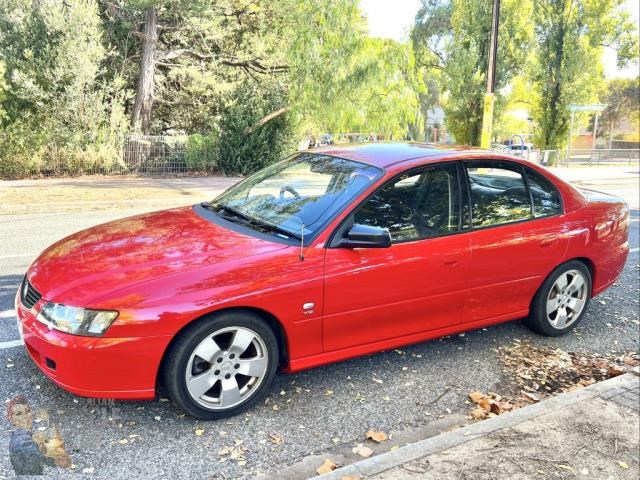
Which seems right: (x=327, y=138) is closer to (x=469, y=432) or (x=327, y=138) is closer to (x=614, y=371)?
(x=614, y=371)

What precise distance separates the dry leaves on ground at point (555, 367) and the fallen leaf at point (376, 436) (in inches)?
50.1

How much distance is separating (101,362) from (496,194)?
9.96ft

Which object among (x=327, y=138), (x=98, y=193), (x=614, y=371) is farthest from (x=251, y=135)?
(x=614, y=371)

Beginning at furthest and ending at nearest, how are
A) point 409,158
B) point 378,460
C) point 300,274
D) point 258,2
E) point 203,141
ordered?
point 258,2
point 203,141
point 409,158
point 300,274
point 378,460

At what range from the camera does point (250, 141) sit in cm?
1903

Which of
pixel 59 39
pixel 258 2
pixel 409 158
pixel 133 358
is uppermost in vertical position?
pixel 258 2

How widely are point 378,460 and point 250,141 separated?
669 inches

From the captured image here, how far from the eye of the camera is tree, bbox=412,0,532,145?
63.6ft

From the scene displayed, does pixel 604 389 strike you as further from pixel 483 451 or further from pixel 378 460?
pixel 378 460

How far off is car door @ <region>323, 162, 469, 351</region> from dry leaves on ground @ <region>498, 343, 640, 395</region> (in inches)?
25.3

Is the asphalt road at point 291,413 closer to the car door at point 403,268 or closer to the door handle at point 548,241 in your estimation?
the car door at point 403,268

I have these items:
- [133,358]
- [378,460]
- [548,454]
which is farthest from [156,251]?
[548,454]

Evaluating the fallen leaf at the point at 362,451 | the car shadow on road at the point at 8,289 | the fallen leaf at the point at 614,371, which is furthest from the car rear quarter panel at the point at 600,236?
the car shadow on road at the point at 8,289

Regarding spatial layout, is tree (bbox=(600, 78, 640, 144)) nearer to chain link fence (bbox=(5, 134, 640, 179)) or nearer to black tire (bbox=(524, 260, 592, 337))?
chain link fence (bbox=(5, 134, 640, 179))
